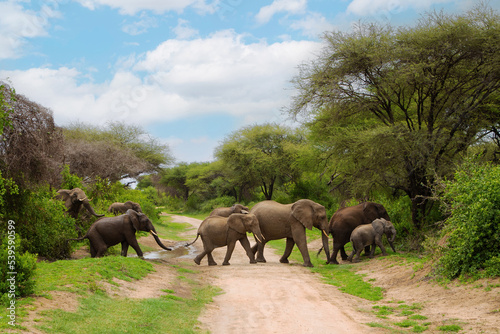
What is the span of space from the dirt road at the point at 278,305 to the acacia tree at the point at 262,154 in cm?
3050

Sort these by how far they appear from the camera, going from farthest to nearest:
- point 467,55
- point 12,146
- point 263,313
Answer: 1. point 467,55
2. point 12,146
3. point 263,313

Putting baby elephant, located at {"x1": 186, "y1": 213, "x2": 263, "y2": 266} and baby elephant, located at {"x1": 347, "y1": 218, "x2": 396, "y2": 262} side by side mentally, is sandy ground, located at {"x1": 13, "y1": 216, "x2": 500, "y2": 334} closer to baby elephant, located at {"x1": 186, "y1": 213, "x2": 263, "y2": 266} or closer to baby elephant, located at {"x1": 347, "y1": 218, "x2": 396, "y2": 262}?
baby elephant, located at {"x1": 186, "y1": 213, "x2": 263, "y2": 266}

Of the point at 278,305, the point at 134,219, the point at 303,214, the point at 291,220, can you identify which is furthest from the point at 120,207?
the point at 278,305

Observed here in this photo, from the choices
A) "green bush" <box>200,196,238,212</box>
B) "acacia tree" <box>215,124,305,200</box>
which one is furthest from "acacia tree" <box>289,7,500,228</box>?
"green bush" <box>200,196,238,212</box>

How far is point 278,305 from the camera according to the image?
1019 cm

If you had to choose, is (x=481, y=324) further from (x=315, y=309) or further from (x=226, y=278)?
(x=226, y=278)

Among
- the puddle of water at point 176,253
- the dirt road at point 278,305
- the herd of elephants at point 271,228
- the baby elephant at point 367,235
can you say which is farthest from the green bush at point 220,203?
the dirt road at point 278,305

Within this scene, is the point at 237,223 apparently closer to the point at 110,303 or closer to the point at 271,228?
the point at 271,228

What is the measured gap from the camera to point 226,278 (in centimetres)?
1373

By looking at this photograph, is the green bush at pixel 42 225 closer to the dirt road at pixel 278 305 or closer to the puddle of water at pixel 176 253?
the puddle of water at pixel 176 253

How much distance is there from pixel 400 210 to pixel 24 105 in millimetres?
16822

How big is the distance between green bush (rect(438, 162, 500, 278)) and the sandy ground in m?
0.55

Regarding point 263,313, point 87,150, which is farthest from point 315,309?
point 87,150

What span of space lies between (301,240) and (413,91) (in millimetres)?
8991
